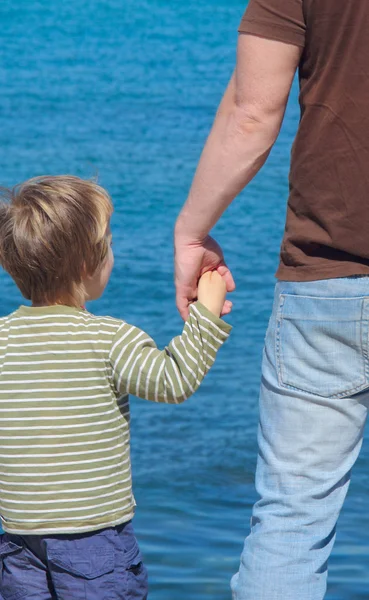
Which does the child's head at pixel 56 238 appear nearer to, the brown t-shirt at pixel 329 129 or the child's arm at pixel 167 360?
the child's arm at pixel 167 360

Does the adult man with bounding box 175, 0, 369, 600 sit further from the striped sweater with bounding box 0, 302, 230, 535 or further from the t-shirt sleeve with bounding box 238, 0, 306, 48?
the striped sweater with bounding box 0, 302, 230, 535

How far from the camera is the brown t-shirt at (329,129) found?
6.73ft

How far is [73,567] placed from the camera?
2162mm

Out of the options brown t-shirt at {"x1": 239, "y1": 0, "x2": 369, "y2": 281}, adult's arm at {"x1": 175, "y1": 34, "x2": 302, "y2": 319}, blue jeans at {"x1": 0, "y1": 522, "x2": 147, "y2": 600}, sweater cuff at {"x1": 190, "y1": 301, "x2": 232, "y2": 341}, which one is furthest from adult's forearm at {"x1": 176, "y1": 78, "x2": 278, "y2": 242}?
blue jeans at {"x1": 0, "y1": 522, "x2": 147, "y2": 600}

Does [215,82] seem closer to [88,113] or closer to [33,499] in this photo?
[88,113]

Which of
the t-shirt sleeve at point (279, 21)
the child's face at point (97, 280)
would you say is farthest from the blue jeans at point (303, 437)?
the t-shirt sleeve at point (279, 21)

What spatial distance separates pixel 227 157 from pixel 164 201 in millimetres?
6486

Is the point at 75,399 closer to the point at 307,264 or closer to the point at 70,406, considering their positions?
the point at 70,406

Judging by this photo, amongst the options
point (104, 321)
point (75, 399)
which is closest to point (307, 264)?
point (104, 321)

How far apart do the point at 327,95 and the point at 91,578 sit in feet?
3.25

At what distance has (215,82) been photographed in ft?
41.9

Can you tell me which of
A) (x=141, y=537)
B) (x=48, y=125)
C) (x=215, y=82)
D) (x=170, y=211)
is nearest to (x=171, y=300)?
(x=170, y=211)

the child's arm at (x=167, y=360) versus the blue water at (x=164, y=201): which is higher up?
the child's arm at (x=167, y=360)

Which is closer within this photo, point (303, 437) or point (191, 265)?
point (303, 437)
